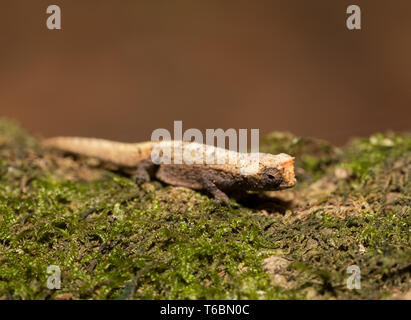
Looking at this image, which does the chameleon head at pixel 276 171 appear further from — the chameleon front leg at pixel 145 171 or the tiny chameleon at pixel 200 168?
the chameleon front leg at pixel 145 171

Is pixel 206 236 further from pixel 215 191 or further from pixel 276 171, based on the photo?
pixel 276 171

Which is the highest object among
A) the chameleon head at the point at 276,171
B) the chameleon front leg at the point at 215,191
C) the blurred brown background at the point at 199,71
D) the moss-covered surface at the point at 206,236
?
the blurred brown background at the point at 199,71

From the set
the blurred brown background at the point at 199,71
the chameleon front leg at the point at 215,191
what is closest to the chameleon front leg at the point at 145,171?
the chameleon front leg at the point at 215,191

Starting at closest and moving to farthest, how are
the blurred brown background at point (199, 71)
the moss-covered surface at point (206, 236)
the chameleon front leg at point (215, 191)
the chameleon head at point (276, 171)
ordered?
the moss-covered surface at point (206, 236), the chameleon head at point (276, 171), the chameleon front leg at point (215, 191), the blurred brown background at point (199, 71)

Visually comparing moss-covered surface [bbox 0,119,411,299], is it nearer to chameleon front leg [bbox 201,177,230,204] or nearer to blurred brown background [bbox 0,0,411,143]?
chameleon front leg [bbox 201,177,230,204]

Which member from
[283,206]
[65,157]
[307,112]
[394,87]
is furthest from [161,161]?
[394,87]
